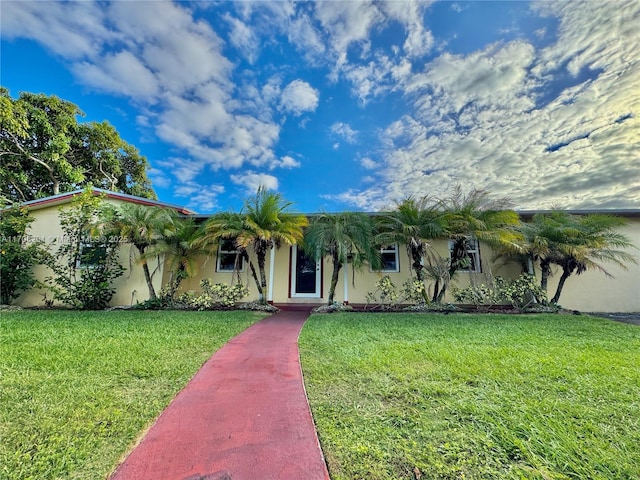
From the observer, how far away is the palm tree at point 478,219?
8203 mm

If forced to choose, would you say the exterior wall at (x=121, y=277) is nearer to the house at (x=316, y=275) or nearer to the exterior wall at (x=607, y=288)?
the house at (x=316, y=275)

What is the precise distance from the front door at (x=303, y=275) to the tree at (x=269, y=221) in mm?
2001

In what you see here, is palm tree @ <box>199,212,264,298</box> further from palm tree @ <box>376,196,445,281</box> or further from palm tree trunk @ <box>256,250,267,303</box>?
palm tree @ <box>376,196,445,281</box>

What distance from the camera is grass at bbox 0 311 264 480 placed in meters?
2.06

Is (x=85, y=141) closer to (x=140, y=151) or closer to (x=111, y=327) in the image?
(x=140, y=151)

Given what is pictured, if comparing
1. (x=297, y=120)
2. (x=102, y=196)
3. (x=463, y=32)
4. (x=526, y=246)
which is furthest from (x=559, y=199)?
(x=102, y=196)

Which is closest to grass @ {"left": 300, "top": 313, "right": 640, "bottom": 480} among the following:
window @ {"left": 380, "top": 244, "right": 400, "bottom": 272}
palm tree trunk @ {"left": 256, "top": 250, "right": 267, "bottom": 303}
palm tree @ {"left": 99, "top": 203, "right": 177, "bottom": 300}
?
palm tree trunk @ {"left": 256, "top": 250, "right": 267, "bottom": 303}

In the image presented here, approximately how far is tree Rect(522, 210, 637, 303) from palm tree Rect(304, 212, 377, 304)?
492 cm

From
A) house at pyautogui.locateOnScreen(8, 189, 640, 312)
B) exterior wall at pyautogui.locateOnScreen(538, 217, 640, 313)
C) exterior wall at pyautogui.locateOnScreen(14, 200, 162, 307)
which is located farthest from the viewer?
exterior wall at pyautogui.locateOnScreen(538, 217, 640, 313)

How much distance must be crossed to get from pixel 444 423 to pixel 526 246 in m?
8.12

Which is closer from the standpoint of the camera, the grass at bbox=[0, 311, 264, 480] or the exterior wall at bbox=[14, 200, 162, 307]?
the grass at bbox=[0, 311, 264, 480]

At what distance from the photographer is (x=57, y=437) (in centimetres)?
224

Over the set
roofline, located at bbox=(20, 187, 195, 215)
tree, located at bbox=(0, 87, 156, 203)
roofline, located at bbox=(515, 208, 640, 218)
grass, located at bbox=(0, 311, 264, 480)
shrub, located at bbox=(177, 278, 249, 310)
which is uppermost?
tree, located at bbox=(0, 87, 156, 203)

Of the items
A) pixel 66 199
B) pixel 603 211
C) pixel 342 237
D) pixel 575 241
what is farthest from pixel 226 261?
pixel 603 211
